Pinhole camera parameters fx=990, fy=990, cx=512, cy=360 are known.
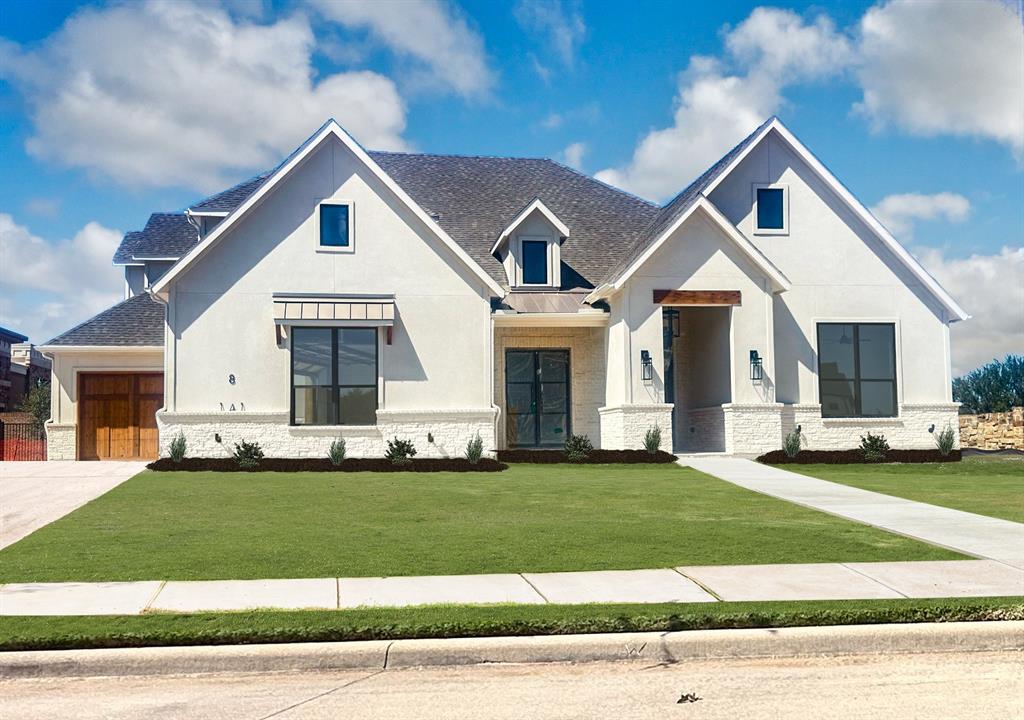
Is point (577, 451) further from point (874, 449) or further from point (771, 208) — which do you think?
point (771, 208)

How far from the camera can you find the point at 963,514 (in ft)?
47.9

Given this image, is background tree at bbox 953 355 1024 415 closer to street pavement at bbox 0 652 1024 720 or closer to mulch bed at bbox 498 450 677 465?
mulch bed at bbox 498 450 677 465

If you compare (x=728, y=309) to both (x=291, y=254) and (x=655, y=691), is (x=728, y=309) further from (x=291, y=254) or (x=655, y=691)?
(x=655, y=691)

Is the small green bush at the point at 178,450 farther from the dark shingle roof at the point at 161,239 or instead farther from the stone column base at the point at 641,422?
the stone column base at the point at 641,422

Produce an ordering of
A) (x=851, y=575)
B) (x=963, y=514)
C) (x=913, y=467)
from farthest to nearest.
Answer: (x=913, y=467) → (x=963, y=514) → (x=851, y=575)

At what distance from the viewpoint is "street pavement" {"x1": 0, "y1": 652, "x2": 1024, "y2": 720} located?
6.09 metres

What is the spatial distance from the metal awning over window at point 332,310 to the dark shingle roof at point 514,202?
15.1ft

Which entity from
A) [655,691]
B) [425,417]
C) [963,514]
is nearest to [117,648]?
[655,691]

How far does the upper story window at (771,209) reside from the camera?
26938 millimetres

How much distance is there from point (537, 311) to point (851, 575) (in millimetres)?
16678

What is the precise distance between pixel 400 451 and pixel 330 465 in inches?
65.5

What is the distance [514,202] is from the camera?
31.0m

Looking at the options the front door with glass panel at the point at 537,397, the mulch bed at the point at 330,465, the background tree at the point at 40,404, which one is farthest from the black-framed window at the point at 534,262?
the background tree at the point at 40,404

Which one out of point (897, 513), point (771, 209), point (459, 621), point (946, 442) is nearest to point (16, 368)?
point (771, 209)
